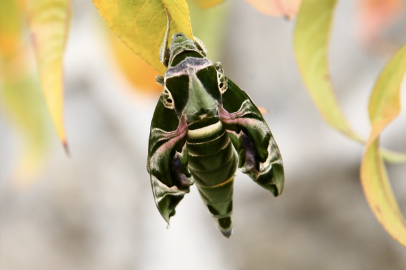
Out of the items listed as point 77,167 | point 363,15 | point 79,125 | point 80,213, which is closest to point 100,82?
point 79,125

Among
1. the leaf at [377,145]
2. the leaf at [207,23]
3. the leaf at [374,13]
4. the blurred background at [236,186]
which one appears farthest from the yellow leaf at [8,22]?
the blurred background at [236,186]

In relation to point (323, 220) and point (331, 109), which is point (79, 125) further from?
point (331, 109)

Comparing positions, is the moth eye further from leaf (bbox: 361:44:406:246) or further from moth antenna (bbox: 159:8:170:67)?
leaf (bbox: 361:44:406:246)

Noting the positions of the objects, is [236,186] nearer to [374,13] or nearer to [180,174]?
[374,13]

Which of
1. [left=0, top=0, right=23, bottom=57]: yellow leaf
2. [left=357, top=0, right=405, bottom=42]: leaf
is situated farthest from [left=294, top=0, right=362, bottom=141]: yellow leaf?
[left=357, top=0, right=405, bottom=42]: leaf

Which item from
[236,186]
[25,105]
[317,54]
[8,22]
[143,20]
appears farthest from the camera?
[236,186]

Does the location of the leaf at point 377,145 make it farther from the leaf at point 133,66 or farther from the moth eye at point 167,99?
the leaf at point 133,66

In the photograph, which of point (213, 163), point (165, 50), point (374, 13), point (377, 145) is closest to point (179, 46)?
point (165, 50)
